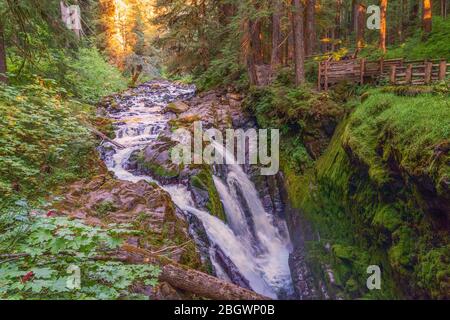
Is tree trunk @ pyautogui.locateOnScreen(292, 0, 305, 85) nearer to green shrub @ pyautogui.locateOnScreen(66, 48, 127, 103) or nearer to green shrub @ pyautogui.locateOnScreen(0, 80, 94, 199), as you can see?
green shrub @ pyautogui.locateOnScreen(0, 80, 94, 199)

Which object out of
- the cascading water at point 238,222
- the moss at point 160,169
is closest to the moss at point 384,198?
the cascading water at point 238,222

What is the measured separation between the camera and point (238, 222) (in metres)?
11.5

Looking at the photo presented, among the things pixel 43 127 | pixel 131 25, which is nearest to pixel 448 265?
pixel 43 127

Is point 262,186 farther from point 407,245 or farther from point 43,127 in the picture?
point 43,127

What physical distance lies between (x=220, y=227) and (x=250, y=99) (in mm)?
8344

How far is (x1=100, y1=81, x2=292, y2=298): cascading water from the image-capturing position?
9.95 m

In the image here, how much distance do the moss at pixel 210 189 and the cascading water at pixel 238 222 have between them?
0.26m

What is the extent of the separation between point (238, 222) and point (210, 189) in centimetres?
148

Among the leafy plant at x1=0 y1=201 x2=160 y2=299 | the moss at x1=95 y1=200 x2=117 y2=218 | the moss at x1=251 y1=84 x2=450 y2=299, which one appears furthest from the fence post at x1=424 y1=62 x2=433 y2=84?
the leafy plant at x1=0 y1=201 x2=160 y2=299

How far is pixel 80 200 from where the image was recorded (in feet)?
27.4

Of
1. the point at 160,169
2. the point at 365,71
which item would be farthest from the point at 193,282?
the point at 365,71

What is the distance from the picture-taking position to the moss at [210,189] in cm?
1091

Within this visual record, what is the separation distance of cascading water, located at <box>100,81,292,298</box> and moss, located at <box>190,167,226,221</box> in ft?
0.84

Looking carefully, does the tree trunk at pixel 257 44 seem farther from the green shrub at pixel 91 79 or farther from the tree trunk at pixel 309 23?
the green shrub at pixel 91 79
